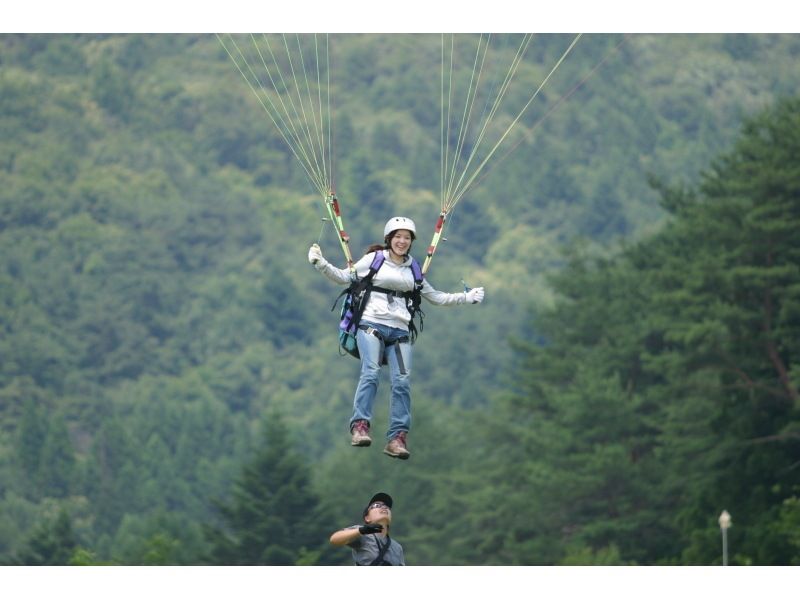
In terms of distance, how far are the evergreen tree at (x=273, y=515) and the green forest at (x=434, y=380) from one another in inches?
3.9

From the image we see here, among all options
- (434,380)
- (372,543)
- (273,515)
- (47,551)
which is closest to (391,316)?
(372,543)

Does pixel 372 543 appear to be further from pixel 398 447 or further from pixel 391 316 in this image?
pixel 391 316

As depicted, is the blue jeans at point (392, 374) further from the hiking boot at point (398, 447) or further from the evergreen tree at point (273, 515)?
the evergreen tree at point (273, 515)

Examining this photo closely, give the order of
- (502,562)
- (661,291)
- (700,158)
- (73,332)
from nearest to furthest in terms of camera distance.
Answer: (661,291) < (502,562) < (73,332) < (700,158)

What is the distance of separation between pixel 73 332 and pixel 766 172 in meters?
127

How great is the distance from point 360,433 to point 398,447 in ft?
1.06

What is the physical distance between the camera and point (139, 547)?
87.6 m

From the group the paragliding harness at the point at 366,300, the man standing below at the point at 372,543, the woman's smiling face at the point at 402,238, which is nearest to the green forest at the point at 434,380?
the paragliding harness at the point at 366,300

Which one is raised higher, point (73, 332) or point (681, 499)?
point (73, 332)

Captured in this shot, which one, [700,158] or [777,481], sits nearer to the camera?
[777,481]

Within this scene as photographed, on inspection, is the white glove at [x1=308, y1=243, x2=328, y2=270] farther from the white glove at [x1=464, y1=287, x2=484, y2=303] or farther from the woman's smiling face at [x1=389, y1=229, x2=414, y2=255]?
the white glove at [x1=464, y1=287, x2=484, y2=303]
